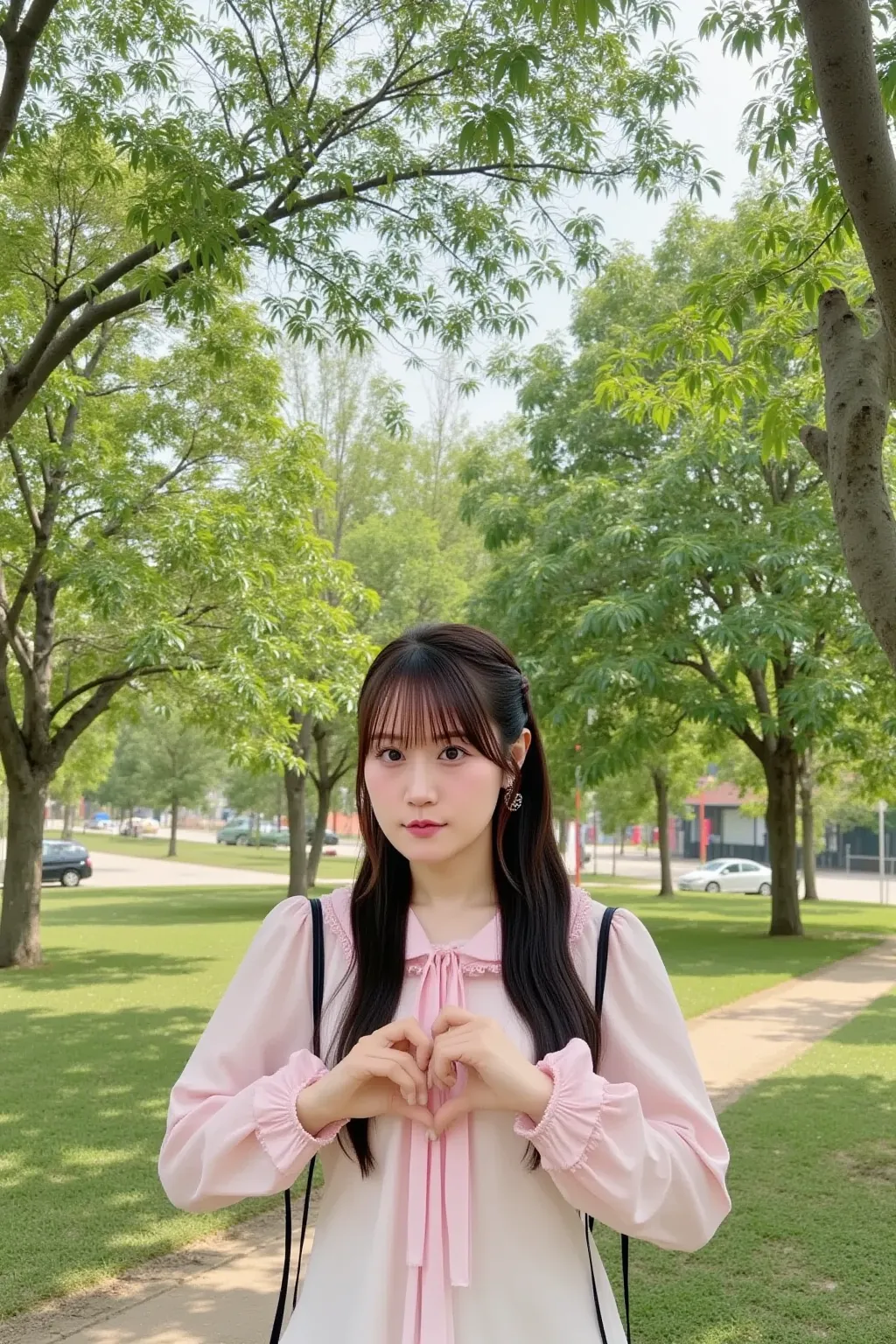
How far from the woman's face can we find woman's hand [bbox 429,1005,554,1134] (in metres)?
0.26

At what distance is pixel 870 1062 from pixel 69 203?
1178cm

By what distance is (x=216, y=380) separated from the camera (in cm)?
1427

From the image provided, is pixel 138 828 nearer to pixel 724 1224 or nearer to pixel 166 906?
pixel 166 906

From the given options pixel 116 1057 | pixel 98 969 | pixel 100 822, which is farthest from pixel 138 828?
pixel 116 1057

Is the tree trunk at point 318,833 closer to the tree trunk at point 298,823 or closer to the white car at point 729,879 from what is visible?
the tree trunk at point 298,823

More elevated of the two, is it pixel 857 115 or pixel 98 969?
pixel 857 115

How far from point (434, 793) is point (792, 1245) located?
14.7ft

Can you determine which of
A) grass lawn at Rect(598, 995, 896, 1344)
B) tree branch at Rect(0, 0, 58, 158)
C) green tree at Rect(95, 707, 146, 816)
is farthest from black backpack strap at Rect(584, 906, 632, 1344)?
green tree at Rect(95, 707, 146, 816)

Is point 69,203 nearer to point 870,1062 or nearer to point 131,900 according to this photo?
point 870,1062

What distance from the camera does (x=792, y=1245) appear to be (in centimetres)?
509

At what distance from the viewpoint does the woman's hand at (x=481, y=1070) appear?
1429mm

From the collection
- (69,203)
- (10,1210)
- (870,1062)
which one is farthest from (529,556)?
(10,1210)

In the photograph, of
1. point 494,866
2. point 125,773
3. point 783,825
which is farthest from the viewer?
point 125,773

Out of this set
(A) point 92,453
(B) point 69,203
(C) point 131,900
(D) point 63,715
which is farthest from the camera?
(C) point 131,900
